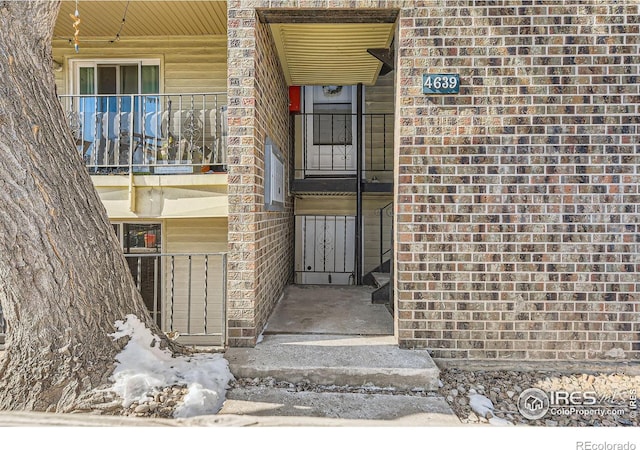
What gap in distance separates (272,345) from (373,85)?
480cm

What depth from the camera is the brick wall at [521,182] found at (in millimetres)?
3051

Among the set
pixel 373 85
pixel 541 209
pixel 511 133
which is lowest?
Result: pixel 541 209

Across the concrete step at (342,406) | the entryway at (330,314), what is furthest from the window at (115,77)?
the concrete step at (342,406)

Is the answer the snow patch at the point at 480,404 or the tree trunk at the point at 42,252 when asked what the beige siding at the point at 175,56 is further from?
the snow patch at the point at 480,404

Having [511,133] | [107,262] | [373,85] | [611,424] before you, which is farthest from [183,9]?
[611,424]

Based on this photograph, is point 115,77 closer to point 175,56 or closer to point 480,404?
point 175,56

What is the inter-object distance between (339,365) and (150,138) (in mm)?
4153

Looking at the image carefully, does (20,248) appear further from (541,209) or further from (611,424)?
(611,424)

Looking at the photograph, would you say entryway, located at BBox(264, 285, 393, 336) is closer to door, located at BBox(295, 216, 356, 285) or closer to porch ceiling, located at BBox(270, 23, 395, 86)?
door, located at BBox(295, 216, 356, 285)

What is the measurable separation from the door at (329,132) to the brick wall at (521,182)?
11.6ft

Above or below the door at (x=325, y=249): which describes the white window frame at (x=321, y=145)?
above

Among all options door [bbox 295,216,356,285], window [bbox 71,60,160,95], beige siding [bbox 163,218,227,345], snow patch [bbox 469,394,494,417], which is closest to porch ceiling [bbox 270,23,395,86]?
window [bbox 71,60,160,95]

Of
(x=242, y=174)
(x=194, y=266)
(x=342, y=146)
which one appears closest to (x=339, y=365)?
(x=242, y=174)

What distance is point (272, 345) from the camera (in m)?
3.22
